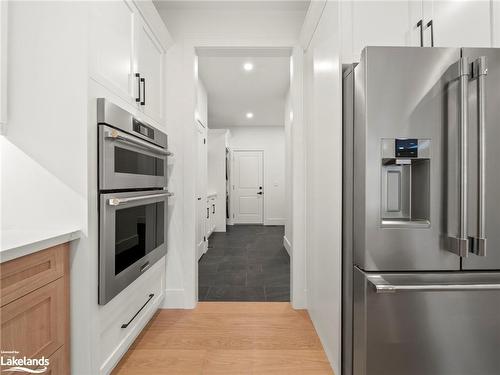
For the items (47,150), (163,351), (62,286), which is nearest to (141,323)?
(163,351)

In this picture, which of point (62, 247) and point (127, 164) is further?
point (127, 164)

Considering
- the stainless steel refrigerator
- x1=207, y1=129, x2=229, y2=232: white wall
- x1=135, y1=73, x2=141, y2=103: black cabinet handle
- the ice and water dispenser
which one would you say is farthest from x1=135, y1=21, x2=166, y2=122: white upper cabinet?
x1=207, y1=129, x2=229, y2=232: white wall

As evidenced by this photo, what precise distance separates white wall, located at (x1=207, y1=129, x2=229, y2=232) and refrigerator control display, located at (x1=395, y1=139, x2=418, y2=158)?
5437 mm

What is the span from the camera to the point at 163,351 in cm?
172

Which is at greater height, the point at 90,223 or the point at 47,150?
the point at 47,150

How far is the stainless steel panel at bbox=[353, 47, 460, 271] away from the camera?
46.4 inches

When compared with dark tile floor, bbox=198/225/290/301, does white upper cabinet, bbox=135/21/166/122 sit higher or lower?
higher

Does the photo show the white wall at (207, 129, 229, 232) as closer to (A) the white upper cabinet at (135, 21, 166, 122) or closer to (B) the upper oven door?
(A) the white upper cabinet at (135, 21, 166, 122)

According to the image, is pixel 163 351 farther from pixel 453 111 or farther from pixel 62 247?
pixel 453 111

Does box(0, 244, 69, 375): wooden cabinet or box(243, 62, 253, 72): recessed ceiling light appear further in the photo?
box(243, 62, 253, 72): recessed ceiling light

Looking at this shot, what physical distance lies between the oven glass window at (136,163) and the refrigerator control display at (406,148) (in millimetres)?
1359

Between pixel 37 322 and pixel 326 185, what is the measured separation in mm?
1559

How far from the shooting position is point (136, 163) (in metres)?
1.58

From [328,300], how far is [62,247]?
145 cm
